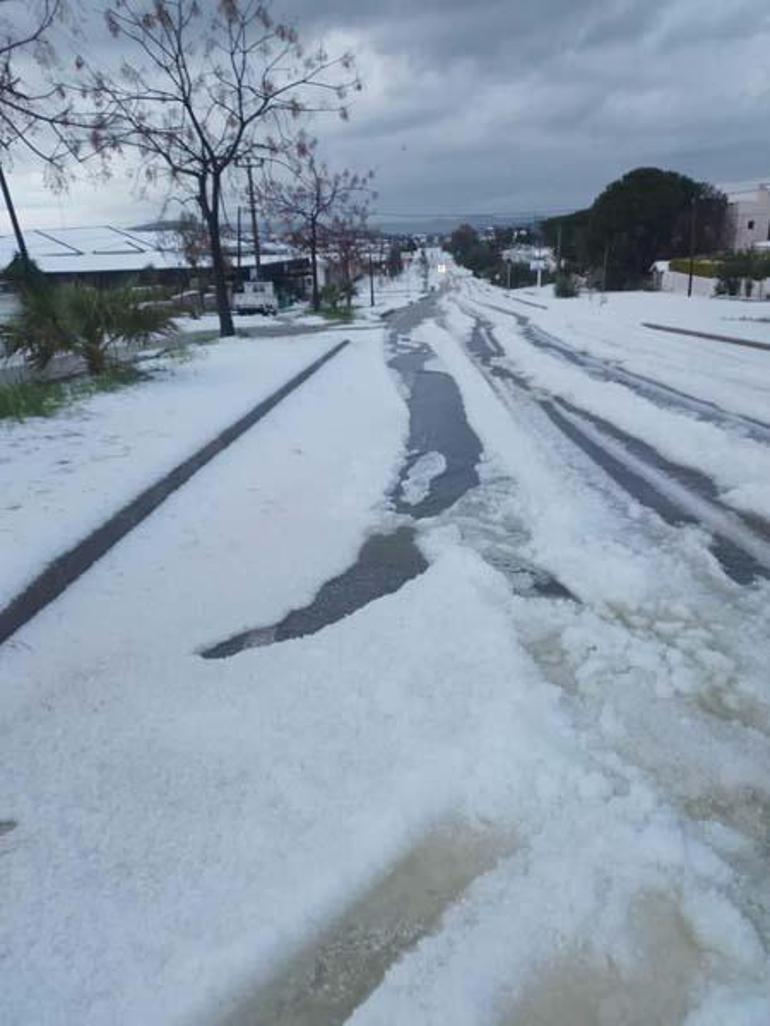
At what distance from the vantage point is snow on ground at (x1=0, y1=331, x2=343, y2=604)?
4.39 meters

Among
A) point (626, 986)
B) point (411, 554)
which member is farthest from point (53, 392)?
point (626, 986)

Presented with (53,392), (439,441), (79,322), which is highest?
(79,322)

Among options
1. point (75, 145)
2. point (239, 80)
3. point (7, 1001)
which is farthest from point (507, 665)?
point (239, 80)

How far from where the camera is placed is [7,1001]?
69.2 inches

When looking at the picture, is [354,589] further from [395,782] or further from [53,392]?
[53,392]

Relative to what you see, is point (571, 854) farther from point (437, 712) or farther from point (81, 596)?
point (81, 596)

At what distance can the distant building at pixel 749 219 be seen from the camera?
217ft

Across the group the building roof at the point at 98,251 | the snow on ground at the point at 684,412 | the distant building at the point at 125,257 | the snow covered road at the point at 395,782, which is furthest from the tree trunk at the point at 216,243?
the building roof at the point at 98,251

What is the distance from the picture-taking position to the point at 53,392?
373 inches

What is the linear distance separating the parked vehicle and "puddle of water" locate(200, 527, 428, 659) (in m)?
39.7

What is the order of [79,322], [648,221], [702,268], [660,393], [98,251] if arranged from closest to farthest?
[660,393], [79,322], [702,268], [98,251], [648,221]

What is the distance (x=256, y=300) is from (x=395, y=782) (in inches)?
1694

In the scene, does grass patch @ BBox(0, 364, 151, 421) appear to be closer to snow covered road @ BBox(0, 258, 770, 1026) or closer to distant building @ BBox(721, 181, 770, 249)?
snow covered road @ BBox(0, 258, 770, 1026)

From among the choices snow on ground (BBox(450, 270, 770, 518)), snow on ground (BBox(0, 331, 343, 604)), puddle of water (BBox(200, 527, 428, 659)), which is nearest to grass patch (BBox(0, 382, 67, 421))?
snow on ground (BBox(0, 331, 343, 604))
